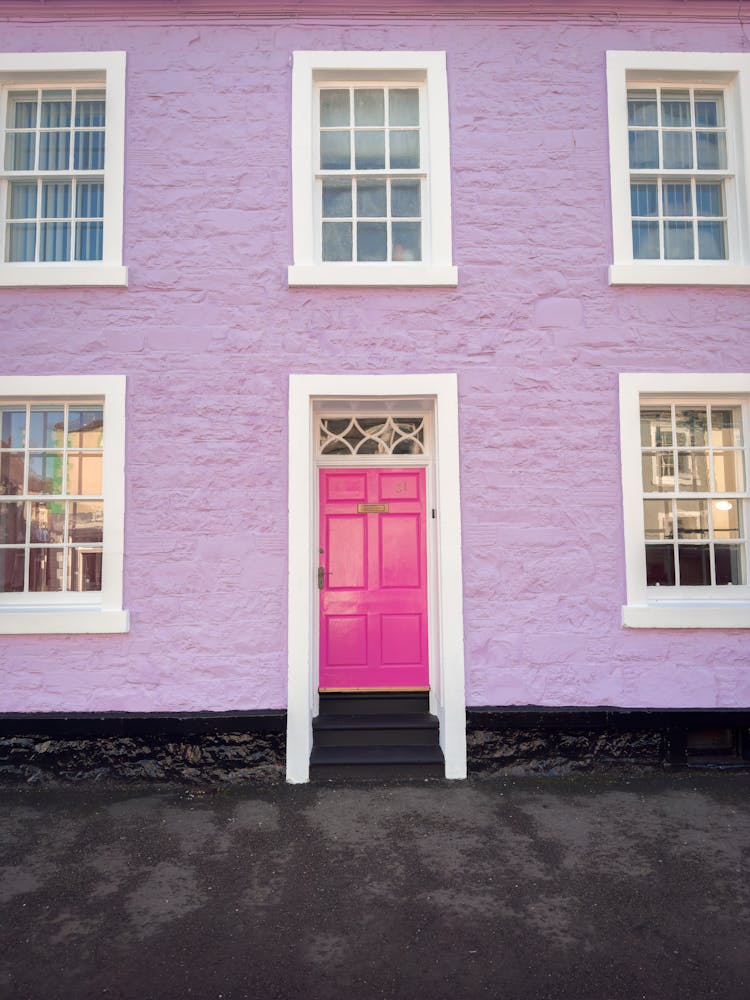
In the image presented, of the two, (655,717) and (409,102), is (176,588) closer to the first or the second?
(655,717)

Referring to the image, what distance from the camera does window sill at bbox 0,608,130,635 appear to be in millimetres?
5340

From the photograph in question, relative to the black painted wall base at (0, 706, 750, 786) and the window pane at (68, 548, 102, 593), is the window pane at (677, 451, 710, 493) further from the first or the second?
the window pane at (68, 548, 102, 593)

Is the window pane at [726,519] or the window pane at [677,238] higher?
the window pane at [677,238]

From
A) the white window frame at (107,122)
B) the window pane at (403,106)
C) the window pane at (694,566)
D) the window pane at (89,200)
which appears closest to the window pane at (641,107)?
the window pane at (403,106)

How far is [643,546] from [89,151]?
20.2 ft

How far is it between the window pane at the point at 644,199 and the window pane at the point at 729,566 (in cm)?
317

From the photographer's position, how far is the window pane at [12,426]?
5.70m

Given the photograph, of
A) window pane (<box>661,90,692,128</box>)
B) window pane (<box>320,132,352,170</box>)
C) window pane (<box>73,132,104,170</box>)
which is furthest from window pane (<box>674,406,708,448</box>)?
window pane (<box>73,132,104,170</box>)

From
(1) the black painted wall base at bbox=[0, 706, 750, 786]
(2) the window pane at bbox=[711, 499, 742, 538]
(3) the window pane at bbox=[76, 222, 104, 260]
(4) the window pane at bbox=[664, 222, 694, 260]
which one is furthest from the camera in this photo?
(4) the window pane at bbox=[664, 222, 694, 260]

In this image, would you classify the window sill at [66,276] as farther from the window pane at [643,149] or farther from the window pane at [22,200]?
→ the window pane at [643,149]

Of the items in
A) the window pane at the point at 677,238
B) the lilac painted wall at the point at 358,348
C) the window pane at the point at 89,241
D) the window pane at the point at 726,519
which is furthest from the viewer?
the window pane at the point at 677,238

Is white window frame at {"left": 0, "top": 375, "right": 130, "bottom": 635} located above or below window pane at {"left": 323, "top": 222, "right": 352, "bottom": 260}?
below

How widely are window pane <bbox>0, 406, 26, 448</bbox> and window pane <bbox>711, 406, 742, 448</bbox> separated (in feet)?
20.2

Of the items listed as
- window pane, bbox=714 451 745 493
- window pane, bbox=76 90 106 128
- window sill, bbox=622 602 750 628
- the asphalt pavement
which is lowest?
the asphalt pavement
